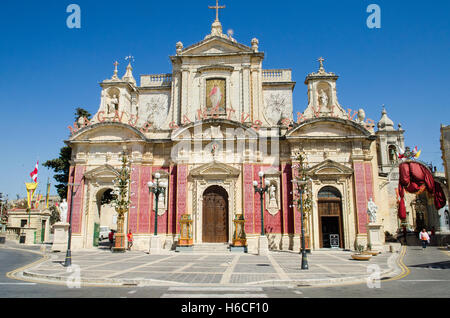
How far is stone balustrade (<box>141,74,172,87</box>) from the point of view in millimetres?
35469

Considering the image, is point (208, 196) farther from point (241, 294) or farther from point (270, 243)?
point (241, 294)

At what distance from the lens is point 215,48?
32.6 metres

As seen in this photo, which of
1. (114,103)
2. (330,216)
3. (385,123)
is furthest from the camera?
(385,123)

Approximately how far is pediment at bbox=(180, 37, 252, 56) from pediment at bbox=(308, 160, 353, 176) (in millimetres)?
12381

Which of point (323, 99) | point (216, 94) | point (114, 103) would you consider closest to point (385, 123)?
point (323, 99)

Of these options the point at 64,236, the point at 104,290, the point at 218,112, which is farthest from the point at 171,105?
the point at 104,290

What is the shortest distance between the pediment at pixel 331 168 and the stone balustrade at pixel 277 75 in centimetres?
1033

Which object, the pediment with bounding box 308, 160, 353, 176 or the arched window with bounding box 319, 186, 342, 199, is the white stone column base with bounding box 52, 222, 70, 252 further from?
the arched window with bounding box 319, 186, 342, 199

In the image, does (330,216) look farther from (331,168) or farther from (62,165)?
(62,165)

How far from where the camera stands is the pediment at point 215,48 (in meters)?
32.2

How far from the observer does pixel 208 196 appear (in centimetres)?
2962

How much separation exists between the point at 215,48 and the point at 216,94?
4.50 metres

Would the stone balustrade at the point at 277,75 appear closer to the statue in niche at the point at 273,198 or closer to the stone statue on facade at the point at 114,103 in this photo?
the statue in niche at the point at 273,198
